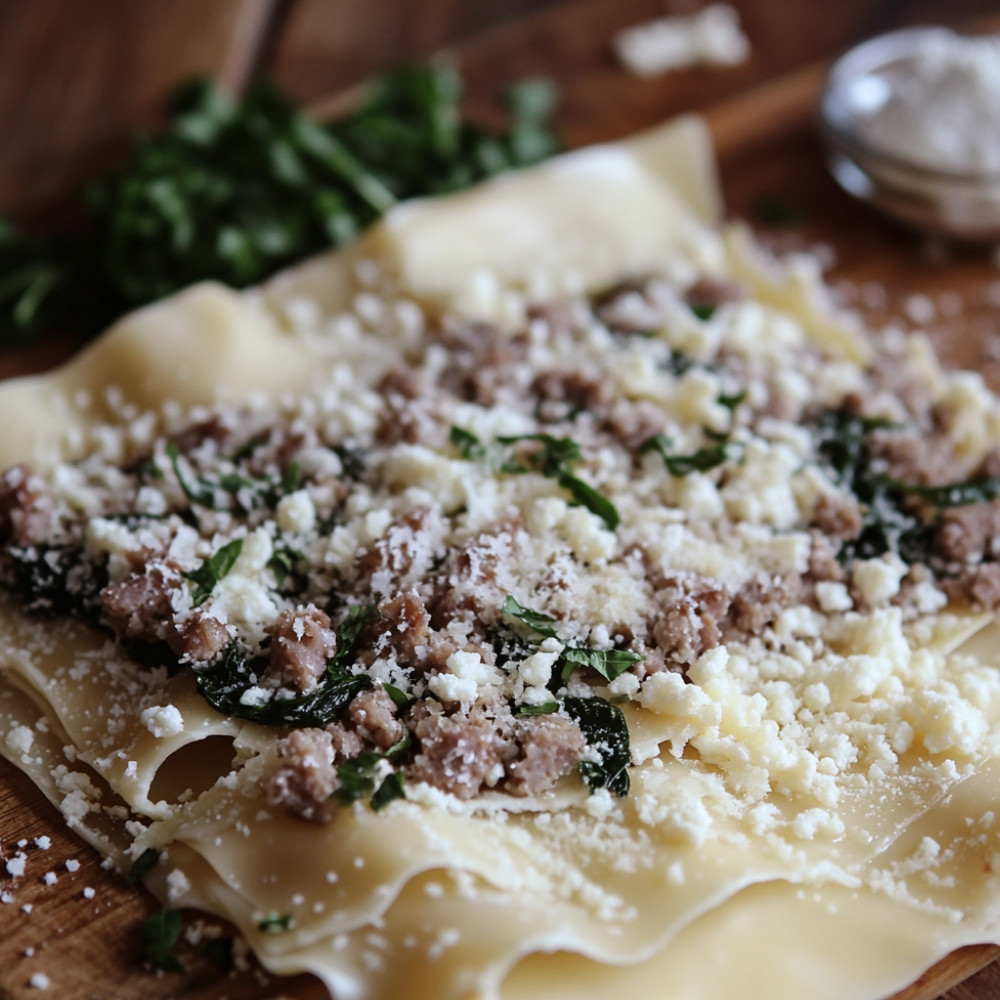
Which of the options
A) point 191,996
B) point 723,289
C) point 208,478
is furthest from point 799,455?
point 191,996

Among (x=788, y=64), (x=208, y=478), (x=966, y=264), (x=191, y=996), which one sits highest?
(x=208, y=478)

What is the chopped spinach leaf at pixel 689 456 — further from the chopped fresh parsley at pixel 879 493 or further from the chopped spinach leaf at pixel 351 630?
the chopped spinach leaf at pixel 351 630

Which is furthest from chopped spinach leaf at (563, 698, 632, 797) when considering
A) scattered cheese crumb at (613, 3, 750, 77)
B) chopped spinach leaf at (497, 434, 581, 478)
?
scattered cheese crumb at (613, 3, 750, 77)

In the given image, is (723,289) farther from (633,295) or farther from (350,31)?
(350,31)

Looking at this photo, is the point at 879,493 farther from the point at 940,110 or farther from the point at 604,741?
the point at 940,110

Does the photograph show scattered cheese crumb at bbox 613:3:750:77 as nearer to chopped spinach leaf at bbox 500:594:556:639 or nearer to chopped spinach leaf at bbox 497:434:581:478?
chopped spinach leaf at bbox 497:434:581:478

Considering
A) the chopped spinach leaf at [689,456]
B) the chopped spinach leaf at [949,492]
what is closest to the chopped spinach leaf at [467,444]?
the chopped spinach leaf at [689,456]
